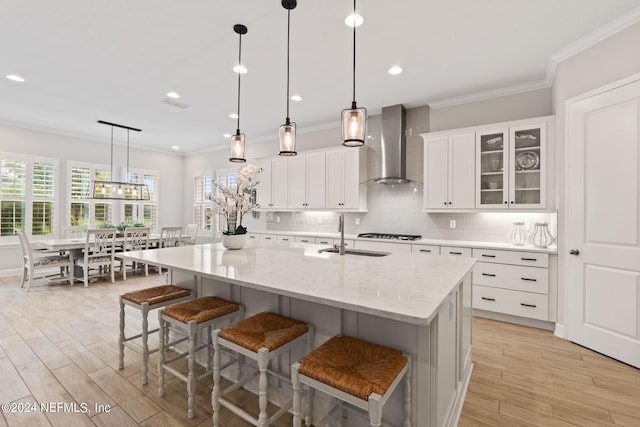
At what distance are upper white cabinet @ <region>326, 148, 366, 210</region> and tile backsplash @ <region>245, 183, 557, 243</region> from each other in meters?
0.30

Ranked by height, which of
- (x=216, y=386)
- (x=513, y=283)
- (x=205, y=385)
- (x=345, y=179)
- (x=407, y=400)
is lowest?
(x=205, y=385)

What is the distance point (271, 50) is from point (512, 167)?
3093 mm

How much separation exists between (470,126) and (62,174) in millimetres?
7656

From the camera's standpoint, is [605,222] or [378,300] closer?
[378,300]

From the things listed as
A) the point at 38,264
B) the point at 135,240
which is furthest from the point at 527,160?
the point at 38,264

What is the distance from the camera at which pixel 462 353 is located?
2.14 meters

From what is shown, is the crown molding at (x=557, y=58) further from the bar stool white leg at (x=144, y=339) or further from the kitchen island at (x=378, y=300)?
the bar stool white leg at (x=144, y=339)

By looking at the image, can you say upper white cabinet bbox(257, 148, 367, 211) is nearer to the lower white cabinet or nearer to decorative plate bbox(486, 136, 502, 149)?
A: decorative plate bbox(486, 136, 502, 149)

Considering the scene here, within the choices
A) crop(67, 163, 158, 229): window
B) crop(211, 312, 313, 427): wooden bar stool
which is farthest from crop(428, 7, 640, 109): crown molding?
crop(67, 163, 158, 229): window

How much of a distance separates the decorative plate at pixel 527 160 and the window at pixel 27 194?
8.14 meters

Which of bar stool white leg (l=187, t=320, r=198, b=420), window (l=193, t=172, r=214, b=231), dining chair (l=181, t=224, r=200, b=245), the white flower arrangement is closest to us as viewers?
bar stool white leg (l=187, t=320, r=198, b=420)

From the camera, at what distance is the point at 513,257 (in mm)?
3424

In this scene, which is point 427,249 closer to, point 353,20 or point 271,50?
point 353,20

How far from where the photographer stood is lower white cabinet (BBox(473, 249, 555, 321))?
130 inches
